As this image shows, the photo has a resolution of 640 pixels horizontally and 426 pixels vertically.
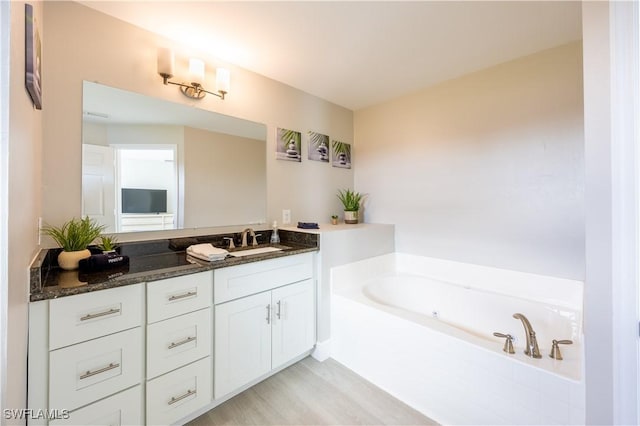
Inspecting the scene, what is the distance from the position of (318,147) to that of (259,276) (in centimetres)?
154

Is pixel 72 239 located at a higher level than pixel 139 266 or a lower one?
higher

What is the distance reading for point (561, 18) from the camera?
152 centimetres

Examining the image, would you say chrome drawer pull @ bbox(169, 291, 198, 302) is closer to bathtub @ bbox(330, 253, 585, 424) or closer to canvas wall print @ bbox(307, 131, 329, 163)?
bathtub @ bbox(330, 253, 585, 424)

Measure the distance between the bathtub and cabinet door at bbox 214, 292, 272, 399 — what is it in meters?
0.61

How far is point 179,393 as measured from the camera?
52.0 inches

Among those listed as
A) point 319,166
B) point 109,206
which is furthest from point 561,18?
point 109,206

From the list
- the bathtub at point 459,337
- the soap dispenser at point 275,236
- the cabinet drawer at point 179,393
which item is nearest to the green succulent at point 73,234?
the cabinet drawer at point 179,393

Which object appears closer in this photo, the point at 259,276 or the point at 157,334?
the point at 157,334

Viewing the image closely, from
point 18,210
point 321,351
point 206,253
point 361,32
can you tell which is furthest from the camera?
point 321,351

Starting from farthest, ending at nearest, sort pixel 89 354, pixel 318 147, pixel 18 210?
pixel 318 147 → pixel 89 354 → pixel 18 210

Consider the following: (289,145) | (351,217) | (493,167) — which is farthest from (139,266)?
(493,167)

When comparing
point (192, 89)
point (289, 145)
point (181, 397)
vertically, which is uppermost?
point (192, 89)

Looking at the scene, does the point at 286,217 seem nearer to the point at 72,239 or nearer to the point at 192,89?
the point at 192,89

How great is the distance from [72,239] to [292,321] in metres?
1.39
